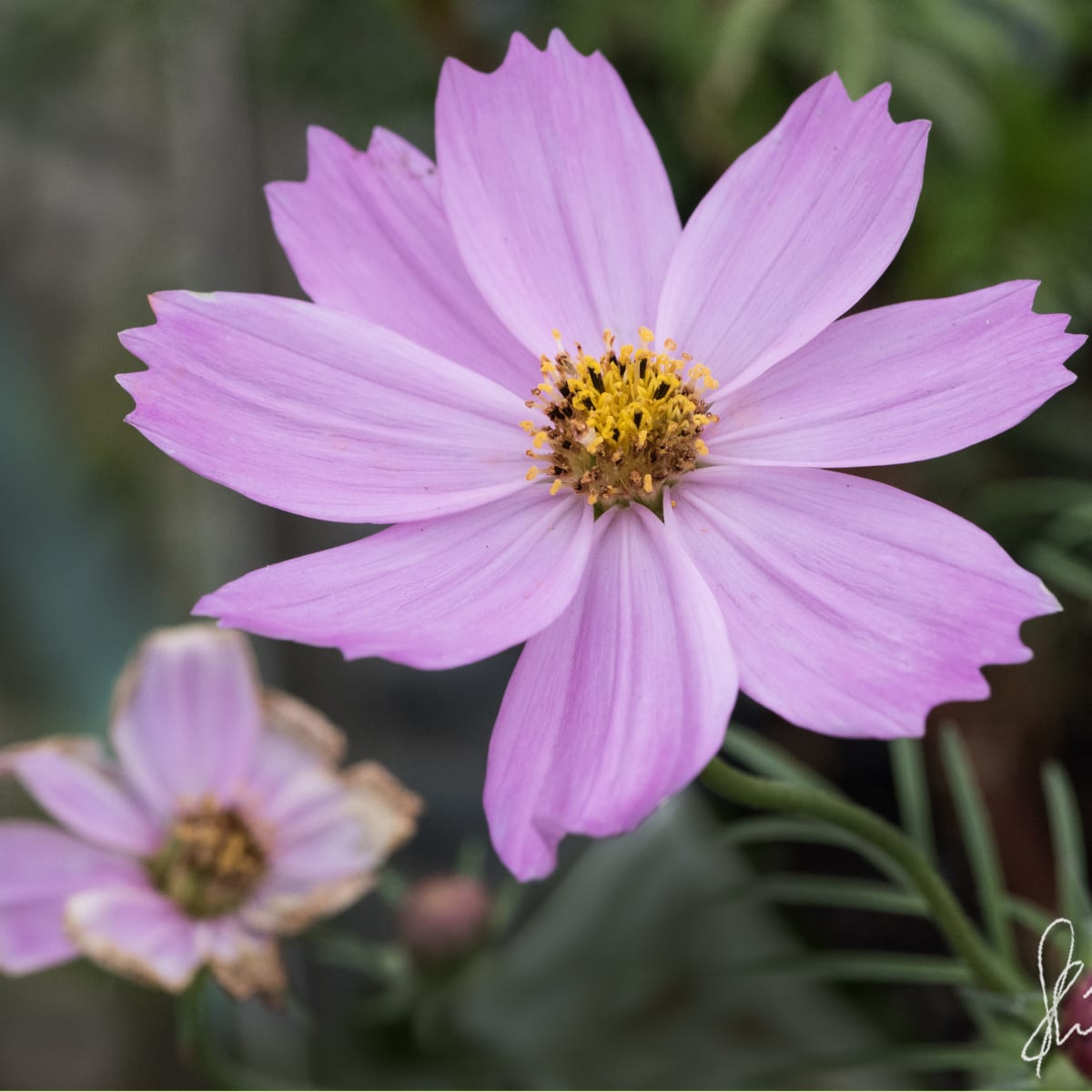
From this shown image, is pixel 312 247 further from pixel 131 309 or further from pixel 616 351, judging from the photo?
pixel 131 309

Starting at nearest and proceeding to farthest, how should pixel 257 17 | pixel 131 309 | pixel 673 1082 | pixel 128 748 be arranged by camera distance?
pixel 128 748 < pixel 673 1082 < pixel 257 17 < pixel 131 309

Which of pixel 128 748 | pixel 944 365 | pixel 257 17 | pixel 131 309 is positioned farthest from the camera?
pixel 131 309

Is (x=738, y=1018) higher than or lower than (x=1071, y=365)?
lower

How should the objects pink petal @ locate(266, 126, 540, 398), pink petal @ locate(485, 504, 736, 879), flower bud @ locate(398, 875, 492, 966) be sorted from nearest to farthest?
pink petal @ locate(485, 504, 736, 879), pink petal @ locate(266, 126, 540, 398), flower bud @ locate(398, 875, 492, 966)

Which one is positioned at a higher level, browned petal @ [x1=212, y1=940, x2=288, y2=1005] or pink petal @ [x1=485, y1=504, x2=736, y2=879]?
pink petal @ [x1=485, y1=504, x2=736, y2=879]

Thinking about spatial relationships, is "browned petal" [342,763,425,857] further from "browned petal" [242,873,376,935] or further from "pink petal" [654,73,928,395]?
"pink petal" [654,73,928,395]

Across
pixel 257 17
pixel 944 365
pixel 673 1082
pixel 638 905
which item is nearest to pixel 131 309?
pixel 257 17
